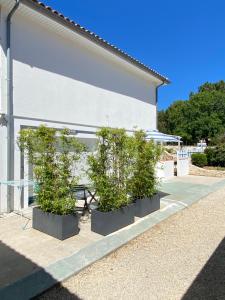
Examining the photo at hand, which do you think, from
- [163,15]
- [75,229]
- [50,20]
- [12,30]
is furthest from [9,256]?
[163,15]

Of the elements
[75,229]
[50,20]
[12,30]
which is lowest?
[75,229]

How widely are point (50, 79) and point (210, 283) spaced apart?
684cm

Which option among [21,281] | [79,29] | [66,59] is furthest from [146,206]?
[79,29]

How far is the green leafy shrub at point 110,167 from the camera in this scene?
227 inches

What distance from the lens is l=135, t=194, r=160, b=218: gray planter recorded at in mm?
6934

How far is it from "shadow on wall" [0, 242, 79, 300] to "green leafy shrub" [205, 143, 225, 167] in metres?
18.7

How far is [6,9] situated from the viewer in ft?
21.4

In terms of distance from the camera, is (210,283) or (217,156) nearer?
(210,283)

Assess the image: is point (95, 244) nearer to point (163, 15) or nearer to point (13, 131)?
point (13, 131)

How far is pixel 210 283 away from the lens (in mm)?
3852

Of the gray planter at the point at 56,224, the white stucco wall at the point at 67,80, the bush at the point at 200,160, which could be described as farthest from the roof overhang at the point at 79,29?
the bush at the point at 200,160

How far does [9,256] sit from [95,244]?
1.56m

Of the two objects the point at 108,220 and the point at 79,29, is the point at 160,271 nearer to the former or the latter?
the point at 108,220

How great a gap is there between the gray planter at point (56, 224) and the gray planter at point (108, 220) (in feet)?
1.43
